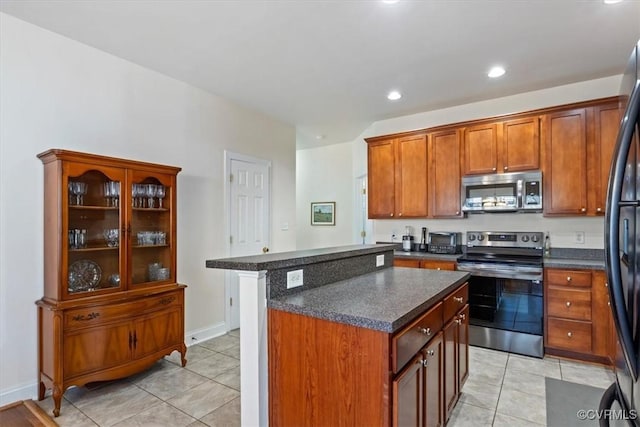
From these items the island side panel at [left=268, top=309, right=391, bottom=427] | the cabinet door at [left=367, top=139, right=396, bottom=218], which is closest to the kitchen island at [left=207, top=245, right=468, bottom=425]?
the island side panel at [left=268, top=309, right=391, bottom=427]

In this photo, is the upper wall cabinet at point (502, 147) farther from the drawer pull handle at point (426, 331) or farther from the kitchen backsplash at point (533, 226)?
the drawer pull handle at point (426, 331)

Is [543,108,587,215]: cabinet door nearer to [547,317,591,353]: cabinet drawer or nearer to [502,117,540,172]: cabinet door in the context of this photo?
[502,117,540,172]: cabinet door

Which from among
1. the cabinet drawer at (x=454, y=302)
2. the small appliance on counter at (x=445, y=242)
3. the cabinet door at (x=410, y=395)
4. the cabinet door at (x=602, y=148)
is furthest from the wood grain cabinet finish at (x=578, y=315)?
the cabinet door at (x=410, y=395)

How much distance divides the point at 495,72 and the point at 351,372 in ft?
10.6

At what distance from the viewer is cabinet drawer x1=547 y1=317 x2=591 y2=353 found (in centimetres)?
301

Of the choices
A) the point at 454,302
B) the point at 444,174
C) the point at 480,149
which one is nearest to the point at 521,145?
the point at 480,149

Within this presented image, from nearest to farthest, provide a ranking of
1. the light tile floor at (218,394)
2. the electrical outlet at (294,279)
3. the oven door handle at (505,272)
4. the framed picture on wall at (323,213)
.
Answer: the electrical outlet at (294,279)
the light tile floor at (218,394)
the oven door handle at (505,272)
the framed picture on wall at (323,213)

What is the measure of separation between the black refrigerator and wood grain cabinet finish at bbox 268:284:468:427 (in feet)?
2.22

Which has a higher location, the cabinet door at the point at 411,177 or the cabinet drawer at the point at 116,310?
the cabinet door at the point at 411,177

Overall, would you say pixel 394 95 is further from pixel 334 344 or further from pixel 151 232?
pixel 334 344

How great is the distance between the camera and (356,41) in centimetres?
268

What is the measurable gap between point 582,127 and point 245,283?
11.8 feet

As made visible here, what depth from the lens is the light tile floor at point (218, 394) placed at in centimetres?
218

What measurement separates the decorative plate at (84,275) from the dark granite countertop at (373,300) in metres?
1.84
